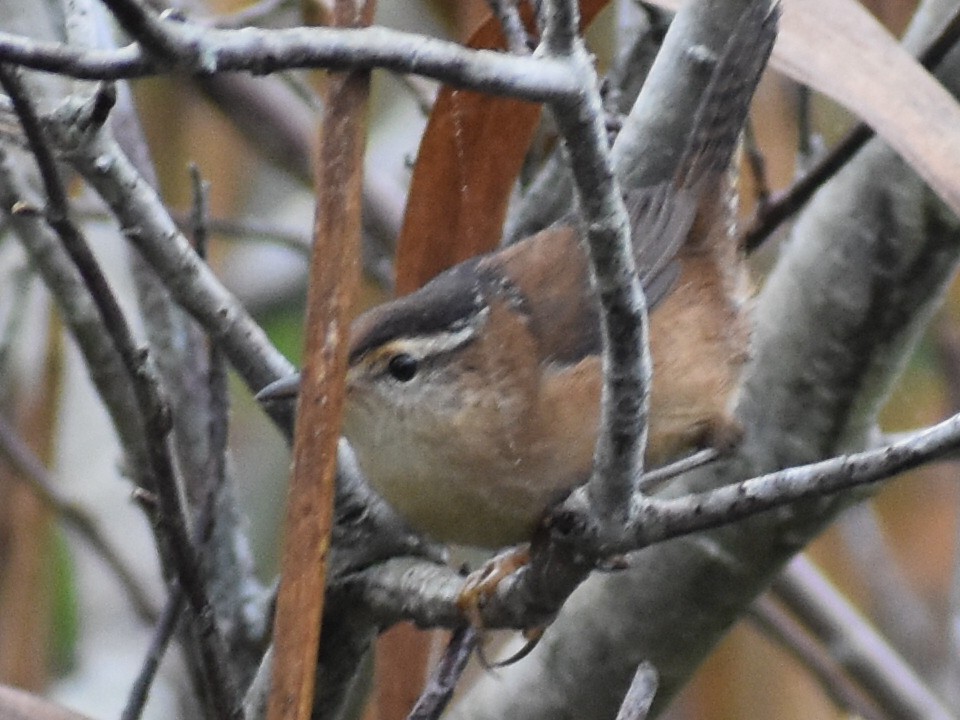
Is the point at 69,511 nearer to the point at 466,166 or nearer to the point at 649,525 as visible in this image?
the point at 466,166

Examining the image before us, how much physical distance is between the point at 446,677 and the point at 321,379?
0.49 meters

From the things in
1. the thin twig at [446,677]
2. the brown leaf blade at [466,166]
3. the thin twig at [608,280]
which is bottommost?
the thin twig at [446,677]

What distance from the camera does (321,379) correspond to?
804mm

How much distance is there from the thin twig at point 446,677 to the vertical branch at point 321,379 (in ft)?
1.07

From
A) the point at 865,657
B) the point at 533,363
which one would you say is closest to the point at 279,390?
the point at 533,363

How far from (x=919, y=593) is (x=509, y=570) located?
226 centimetres

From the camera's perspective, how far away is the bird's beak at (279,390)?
1.24 meters

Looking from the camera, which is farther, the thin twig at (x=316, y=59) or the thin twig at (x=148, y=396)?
the thin twig at (x=148, y=396)

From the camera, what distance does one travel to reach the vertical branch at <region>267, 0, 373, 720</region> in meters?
0.78

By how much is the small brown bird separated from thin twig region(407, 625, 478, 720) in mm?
142

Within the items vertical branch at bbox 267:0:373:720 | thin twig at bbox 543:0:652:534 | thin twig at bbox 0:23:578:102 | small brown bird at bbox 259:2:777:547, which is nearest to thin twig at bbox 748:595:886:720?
small brown bird at bbox 259:2:777:547

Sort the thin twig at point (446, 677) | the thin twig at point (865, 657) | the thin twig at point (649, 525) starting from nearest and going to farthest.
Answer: the thin twig at point (649, 525)
the thin twig at point (446, 677)
the thin twig at point (865, 657)

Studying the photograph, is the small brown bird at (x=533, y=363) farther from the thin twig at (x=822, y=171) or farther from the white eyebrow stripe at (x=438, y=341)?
the thin twig at (x=822, y=171)

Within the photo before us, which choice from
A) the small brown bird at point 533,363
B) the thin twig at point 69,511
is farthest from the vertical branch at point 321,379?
the thin twig at point 69,511
